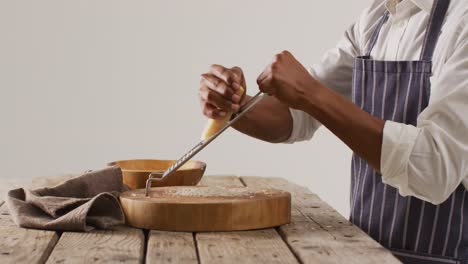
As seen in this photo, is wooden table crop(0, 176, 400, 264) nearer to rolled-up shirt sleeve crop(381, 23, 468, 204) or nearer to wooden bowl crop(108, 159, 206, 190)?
rolled-up shirt sleeve crop(381, 23, 468, 204)

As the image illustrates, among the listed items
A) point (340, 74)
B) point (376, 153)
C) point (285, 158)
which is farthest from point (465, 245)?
point (285, 158)

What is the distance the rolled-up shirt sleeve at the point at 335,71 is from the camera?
232 cm

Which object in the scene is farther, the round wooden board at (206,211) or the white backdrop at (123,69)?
the white backdrop at (123,69)

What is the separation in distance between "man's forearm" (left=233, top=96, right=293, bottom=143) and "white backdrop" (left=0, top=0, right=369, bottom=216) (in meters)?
2.27

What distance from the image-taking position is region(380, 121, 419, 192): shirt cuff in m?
1.74

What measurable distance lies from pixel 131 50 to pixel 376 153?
2972 millimetres

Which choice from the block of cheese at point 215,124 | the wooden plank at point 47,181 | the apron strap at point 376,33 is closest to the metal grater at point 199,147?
the block of cheese at point 215,124

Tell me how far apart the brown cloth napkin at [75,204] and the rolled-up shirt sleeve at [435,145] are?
0.59 meters

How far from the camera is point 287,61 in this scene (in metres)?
1.75

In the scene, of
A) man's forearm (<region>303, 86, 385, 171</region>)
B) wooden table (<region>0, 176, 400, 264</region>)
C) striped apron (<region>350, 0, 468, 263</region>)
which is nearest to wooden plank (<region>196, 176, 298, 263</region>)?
wooden table (<region>0, 176, 400, 264</region>)

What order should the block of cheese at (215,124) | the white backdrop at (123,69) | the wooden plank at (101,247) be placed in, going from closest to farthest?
the wooden plank at (101,247) → the block of cheese at (215,124) → the white backdrop at (123,69)

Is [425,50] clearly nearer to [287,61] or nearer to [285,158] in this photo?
[287,61]

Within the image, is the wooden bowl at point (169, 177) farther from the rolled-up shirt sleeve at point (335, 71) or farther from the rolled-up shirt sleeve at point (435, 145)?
the rolled-up shirt sleeve at point (435, 145)

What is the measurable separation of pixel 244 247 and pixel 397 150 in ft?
1.38
